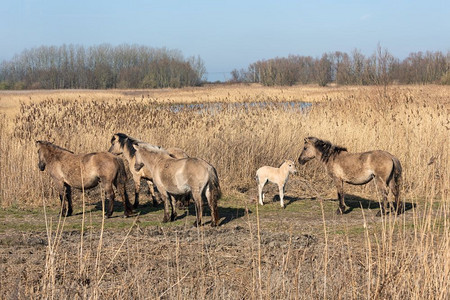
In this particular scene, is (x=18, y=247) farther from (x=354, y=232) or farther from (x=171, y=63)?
(x=171, y=63)

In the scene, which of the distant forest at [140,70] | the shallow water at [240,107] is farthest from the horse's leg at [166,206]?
the distant forest at [140,70]

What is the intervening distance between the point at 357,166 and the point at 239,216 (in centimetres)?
246

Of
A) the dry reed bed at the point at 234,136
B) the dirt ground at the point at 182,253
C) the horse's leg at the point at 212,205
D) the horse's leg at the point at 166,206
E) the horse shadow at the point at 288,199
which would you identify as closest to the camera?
the dirt ground at the point at 182,253

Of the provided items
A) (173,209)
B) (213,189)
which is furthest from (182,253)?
(173,209)

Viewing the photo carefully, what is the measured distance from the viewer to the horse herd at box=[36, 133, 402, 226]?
34.7 feet

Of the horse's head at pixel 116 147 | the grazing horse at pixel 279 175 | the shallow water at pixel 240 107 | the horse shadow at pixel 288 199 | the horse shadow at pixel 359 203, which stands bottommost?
the horse shadow at pixel 359 203

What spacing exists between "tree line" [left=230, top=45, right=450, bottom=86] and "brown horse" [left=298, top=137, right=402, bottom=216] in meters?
10.6

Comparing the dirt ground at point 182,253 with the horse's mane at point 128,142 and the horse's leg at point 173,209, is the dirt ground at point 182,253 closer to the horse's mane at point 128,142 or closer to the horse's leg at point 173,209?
the horse's leg at point 173,209

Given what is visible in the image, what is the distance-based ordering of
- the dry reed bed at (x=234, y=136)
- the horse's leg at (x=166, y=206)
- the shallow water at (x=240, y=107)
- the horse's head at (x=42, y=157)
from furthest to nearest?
the shallow water at (x=240, y=107) → the dry reed bed at (x=234, y=136) → the horse's head at (x=42, y=157) → the horse's leg at (x=166, y=206)

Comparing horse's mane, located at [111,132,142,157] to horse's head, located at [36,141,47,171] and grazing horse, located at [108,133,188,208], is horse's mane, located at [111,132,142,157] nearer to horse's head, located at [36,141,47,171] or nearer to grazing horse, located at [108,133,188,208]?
grazing horse, located at [108,133,188,208]

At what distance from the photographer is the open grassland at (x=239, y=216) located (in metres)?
6.34

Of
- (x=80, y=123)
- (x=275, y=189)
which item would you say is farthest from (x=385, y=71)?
(x=80, y=123)

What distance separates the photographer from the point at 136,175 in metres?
12.8

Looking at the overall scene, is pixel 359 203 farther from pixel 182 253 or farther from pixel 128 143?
pixel 182 253
